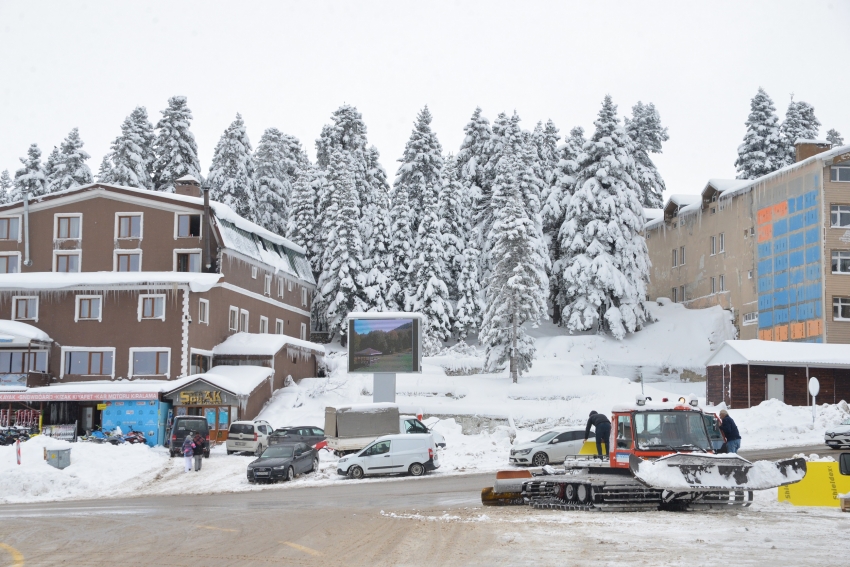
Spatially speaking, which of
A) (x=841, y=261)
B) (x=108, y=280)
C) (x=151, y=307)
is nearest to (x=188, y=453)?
(x=151, y=307)

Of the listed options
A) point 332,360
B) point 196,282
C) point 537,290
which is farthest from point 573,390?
point 196,282

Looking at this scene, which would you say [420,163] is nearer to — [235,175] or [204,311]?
[235,175]

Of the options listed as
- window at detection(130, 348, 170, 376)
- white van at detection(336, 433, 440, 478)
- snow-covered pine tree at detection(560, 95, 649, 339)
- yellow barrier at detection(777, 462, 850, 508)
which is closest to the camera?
yellow barrier at detection(777, 462, 850, 508)

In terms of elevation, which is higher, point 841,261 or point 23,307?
point 841,261

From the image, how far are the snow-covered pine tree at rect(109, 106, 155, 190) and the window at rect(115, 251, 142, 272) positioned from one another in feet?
74.0

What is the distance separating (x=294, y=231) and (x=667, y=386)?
2906 centimetres

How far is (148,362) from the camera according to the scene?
163 ft

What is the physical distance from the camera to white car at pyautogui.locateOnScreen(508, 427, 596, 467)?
32.5 meters

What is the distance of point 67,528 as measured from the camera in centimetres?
1847

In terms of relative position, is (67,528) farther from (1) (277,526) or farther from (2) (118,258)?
(2) (118,258)

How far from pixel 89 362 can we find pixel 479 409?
67.7ft

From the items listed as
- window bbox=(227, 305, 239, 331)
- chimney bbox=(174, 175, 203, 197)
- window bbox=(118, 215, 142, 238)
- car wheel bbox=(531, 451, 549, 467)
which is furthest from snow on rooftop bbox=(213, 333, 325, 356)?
car wheel bbox=(531, 451, 549, 467)

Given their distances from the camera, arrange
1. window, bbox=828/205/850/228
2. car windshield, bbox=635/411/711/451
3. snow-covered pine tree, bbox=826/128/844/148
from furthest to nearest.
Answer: snow-covered pine tree, bbox=826/128/844/148, window, bbox=828/205/850/228, car windshield, bbox=635/411/711/451

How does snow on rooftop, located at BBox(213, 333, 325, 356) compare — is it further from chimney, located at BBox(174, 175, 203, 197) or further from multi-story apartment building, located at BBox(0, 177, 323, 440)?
chimney, located at BBox(174, 175, 203, 197)
